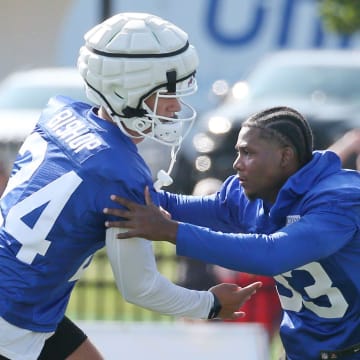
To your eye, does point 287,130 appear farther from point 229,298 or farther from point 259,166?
point 229,298

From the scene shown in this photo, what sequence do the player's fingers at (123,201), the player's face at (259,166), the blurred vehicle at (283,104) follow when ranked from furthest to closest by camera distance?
the blurred vehicle at (283,104) < the player's face at (259,166) < the player's fingers at (123,201)

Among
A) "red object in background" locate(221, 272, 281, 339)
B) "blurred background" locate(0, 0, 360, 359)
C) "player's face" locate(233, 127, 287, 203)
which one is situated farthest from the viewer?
"blurred background" locate(0, 0, 360, 359)

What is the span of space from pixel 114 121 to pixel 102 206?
35cm

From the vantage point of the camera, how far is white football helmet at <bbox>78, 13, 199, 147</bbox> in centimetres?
406

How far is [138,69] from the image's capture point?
4.05 meters

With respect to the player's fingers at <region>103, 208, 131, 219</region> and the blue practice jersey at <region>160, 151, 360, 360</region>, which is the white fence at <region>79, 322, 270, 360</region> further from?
the player's fingers at <region>103, 208, 131, 219</region>

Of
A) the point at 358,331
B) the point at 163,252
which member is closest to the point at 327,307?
the point at 358,331

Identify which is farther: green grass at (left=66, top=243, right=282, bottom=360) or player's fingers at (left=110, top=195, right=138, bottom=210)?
green grass at (left=66, top=243, right=282, bottom=360)

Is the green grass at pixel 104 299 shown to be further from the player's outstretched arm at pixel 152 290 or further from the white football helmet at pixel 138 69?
the white football helmet at pixel 138 69

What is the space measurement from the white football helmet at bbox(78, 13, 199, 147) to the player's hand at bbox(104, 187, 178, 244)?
0.95 ft

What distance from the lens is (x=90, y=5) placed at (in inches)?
910

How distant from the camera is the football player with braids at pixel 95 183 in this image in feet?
13.0

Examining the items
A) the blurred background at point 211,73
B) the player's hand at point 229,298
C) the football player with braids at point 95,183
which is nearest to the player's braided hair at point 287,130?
the football player with braids at point 95,183

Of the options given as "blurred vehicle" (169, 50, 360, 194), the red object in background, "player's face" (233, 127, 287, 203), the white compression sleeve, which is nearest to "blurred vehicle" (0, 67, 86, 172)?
"blurred vehicle" (169, 50, 360, 194)
